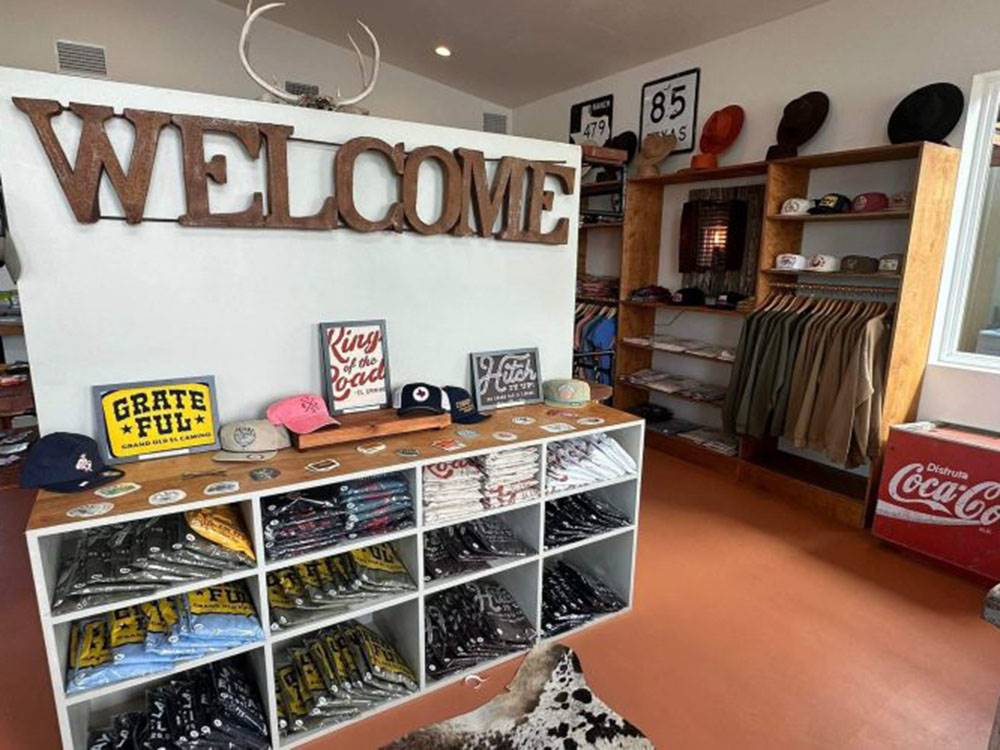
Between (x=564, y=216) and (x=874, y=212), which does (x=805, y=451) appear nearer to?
(x=874, y=212)

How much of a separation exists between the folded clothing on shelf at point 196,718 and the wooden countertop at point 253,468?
2.19 ft

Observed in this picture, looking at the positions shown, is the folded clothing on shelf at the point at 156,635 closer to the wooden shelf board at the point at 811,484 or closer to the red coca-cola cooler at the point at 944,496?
the red coca-cola cooler at the point at 944,496

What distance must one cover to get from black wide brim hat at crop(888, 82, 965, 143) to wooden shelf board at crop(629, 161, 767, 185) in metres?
0.72

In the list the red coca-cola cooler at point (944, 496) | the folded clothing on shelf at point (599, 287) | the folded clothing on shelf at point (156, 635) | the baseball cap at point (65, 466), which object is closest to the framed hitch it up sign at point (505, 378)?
the folded clothing on shelf at point (156, 635)

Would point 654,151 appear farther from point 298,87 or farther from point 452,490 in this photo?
point 452,490

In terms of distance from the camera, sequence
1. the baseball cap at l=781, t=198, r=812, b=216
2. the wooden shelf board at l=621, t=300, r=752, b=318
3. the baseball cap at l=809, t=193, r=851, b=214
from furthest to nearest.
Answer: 1. the wooden shelf board at l=621, t=300, r=752, b=318
2. the baseball cap at l=781, t=198, r=812, b=216
3. the baseball cap at l=809, t=193, r=851, b=214

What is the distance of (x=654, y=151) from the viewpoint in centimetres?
434

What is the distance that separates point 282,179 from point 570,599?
187 cm

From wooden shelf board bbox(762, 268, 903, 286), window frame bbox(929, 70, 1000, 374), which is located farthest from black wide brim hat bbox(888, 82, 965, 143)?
wooden shelf board bbox(762, 268, 903, 286)

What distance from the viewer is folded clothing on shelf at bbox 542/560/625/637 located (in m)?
2.25

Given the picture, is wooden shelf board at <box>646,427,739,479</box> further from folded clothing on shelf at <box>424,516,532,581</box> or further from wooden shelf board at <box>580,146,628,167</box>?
folded clothing on shelf at <box>424,516,532,581</box>

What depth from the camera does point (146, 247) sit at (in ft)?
5.50

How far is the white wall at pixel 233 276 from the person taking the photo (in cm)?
156

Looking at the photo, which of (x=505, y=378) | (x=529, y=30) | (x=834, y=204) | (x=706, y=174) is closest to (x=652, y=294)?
(x=706, y=174)
